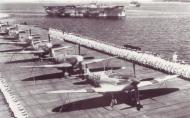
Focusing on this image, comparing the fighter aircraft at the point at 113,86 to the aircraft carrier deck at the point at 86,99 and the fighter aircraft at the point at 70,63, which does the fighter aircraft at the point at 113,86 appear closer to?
the aircraft carrier deck at the point at 86,99

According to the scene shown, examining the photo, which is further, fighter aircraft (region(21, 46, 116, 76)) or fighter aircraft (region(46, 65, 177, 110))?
fighter aircraft (region(21, 46, 116, 76))

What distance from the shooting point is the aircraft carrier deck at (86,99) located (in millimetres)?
28648

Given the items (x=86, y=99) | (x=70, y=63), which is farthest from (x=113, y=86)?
(x=70, y=63)

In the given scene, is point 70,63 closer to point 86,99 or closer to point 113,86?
point 86,99

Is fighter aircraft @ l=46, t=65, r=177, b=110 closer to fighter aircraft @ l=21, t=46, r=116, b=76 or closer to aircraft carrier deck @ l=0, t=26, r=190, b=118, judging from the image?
aircraft carrier deck @ l=0, t=26, r=190, b=118

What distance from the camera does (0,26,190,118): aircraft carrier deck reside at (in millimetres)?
28648

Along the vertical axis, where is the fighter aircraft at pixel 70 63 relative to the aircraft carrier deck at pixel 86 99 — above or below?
above

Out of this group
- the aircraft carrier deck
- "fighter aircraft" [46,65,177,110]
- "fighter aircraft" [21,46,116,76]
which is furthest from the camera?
"fighter aircraft" [21,46,116,76]

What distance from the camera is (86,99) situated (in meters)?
32.7

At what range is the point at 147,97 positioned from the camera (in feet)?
107

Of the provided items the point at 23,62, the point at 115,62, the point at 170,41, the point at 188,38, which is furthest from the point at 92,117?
the point at 188,38


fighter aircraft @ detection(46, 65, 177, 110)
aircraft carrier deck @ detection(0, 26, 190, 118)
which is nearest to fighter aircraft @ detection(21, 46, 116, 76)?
aircraft carrier deck @ detection(0, 26, 190, 118)

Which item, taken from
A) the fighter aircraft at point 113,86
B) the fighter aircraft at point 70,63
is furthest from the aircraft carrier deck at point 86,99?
the fighter aircraft at point 70,63

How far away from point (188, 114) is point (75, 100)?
38.1ft
